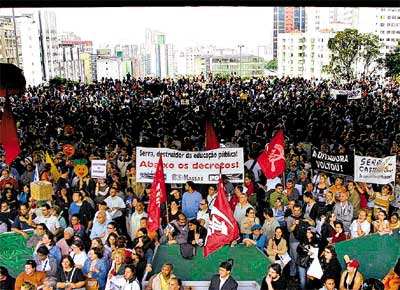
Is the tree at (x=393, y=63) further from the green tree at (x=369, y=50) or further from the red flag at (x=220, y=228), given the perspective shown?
the red flag at (x=220, y=228)

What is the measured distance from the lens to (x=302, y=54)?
238 ft

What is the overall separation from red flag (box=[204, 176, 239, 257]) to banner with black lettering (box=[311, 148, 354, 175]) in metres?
2.05

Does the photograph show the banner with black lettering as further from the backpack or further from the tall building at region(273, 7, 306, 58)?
the tall building at region(273, 7, 306, 58)

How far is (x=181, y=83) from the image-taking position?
28.3 meters

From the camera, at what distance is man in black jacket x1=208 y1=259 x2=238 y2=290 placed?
521cm

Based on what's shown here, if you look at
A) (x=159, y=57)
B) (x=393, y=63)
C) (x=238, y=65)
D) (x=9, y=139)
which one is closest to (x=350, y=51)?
(x=393, y=63)

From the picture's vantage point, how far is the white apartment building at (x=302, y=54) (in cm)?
6644

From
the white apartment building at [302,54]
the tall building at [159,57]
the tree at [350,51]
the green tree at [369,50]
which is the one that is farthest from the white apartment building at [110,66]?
the green tree at [369,50]

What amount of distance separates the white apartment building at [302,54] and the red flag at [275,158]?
2270 inches

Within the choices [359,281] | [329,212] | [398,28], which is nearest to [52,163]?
[329,212]

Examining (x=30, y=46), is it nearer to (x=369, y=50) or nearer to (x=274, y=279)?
(x=369, y=50)

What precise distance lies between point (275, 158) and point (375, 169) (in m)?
1.17

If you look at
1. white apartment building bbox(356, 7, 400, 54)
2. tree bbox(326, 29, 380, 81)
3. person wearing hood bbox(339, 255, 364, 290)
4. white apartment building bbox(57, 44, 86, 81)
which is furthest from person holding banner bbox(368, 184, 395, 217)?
white apartment building bbox(57, 44, 86, 81)

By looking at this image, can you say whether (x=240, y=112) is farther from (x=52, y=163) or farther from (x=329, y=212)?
(x=329, y=212)
